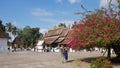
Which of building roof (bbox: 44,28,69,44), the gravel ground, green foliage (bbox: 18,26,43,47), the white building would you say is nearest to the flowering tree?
the gravel ground

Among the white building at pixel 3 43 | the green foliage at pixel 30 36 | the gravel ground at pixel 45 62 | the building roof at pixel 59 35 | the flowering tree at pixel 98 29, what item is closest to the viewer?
the flowering tree at pixel 98 29

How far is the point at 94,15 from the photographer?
21.6 m

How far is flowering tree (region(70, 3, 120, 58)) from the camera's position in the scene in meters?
19.9

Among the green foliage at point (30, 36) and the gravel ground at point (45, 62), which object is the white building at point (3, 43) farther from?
the green foliage at point (30, 36)

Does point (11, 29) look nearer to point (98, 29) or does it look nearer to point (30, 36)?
point (30, 36)

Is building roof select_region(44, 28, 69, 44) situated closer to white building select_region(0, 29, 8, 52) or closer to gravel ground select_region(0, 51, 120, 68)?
white building select_region(0, 29, 8, 52)

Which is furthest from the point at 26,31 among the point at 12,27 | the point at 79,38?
the point at 79,38

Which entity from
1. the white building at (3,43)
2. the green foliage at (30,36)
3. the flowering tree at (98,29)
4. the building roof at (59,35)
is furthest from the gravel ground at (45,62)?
the green foliage at (30,36)

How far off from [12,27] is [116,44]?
323 ft

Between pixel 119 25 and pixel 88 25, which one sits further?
pixel 88 25

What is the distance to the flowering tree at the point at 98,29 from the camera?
65.3 feet

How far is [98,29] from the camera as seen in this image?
20.5 meters

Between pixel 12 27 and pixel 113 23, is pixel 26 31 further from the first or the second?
pixel 113 23

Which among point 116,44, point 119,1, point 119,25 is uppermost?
point 119,1
